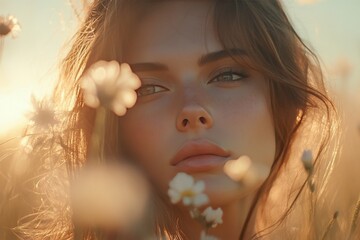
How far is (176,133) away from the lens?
1656 mm

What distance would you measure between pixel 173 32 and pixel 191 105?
25 cm

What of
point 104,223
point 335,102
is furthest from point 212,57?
point 335,102

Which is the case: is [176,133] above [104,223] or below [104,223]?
above

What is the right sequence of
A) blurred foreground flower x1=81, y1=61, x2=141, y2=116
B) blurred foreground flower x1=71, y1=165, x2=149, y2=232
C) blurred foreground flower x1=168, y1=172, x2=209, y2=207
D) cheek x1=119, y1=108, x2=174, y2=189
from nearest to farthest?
blurred foreground flower x1=81, y1=61, x2=141, y2=116
blurred foreground flower x1=168, y1=172, x2=209, y2=207
cheek x1=119, y1=108, x2=174, y2=189
blurred foreground flower x1=71, y1=165, x2=149, y2=232

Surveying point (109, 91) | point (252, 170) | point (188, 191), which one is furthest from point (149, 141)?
point (109, 91)

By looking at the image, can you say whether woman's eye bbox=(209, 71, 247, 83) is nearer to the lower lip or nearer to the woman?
the woman

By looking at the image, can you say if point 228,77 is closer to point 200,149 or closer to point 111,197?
point 200,149

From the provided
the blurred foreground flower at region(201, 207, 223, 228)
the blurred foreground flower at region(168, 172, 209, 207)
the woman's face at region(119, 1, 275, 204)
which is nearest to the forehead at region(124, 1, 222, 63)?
the woman's face at region(119, 1, 275, 204)

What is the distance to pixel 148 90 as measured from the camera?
1.81 metres

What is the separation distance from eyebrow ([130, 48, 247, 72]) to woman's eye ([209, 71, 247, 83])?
0.04m

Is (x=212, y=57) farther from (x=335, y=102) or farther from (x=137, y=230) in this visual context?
(x=335, y=102)

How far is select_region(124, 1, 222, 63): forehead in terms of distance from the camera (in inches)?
69.2

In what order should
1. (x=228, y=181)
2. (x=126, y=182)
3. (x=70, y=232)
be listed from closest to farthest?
1. (x=228, y=181)
2. (x=126, y=182)
3. (x=70, y=232)

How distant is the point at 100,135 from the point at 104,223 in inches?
30.8
